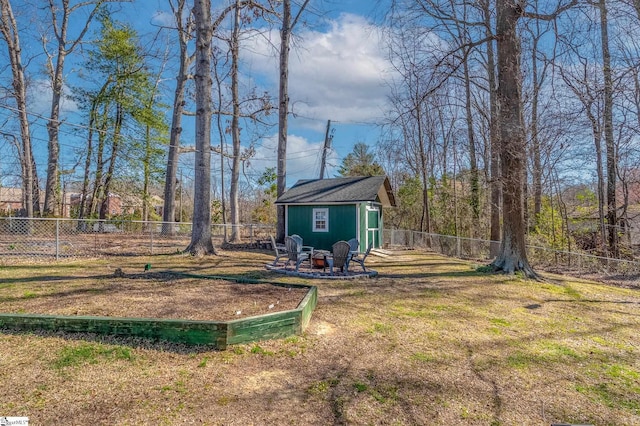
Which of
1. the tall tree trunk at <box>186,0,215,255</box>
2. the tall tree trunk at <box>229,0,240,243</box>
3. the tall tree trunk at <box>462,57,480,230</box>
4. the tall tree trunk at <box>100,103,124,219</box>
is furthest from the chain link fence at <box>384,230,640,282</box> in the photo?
the tall tree trunk at <box>100,103,124,219</box>

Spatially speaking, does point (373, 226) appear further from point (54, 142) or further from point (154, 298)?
point (54, 142)

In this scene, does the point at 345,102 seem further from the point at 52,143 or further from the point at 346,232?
the point at 52,143

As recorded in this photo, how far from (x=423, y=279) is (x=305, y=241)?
619 centimetres

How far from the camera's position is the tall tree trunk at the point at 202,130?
942 cm

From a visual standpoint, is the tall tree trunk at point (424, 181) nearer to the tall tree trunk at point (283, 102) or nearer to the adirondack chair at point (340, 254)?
the tall tree trunk at point (283, 102)

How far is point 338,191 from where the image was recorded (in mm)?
13195

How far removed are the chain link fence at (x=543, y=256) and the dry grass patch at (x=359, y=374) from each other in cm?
614

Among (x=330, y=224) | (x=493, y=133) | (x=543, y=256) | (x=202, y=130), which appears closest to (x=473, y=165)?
(x=543, y=256)

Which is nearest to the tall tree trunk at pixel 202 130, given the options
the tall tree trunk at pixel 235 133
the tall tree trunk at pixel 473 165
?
the tall tree trunk at pixel 235 133

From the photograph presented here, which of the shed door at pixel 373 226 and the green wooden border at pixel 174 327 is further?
the shed door at pixel 373 226

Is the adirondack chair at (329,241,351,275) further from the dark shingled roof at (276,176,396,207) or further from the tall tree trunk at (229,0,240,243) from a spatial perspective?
the tall tree trunk at (229,0,240,243)

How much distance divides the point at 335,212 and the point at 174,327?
9.52 metres

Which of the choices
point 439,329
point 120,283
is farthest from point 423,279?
point 120,283

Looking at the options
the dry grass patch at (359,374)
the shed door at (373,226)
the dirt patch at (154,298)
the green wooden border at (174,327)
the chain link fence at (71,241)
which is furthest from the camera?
the shed door at (373,226)
